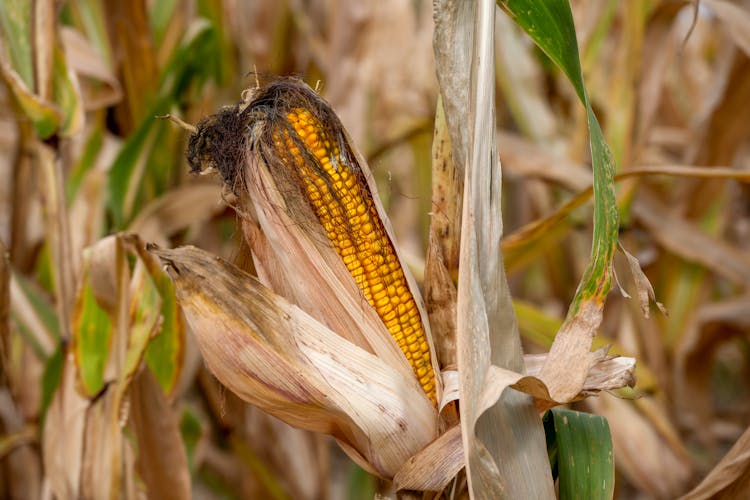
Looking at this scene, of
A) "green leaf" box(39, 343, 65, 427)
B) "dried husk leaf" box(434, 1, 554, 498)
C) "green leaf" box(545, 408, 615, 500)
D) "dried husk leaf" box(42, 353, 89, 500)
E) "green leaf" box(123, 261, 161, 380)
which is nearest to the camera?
"dried husk leaf" box(434, 1, 554, 498)

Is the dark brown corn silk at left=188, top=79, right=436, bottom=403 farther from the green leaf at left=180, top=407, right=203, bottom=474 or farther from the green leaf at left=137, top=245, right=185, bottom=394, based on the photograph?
the green leaf at left=180, top=407, right=203, bottom=474

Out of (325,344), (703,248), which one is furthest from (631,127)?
(325,344)

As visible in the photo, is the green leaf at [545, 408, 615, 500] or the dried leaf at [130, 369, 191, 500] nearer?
the green leaf at [545, 408, 615, 500]

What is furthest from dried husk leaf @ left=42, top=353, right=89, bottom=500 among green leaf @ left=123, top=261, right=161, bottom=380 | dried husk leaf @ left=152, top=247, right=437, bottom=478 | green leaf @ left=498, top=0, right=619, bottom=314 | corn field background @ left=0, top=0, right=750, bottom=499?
green leaf @ left=498, top=0, right=619, bottom=314

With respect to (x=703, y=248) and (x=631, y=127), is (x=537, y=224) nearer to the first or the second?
(x=631, y=127)

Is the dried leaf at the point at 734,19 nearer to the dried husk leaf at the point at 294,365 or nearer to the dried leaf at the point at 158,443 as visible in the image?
the dried husk leaf at the point at 294,365

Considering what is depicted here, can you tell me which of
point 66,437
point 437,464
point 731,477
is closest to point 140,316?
point 66,437

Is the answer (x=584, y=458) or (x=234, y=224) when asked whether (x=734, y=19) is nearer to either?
(x=584, y=458)
